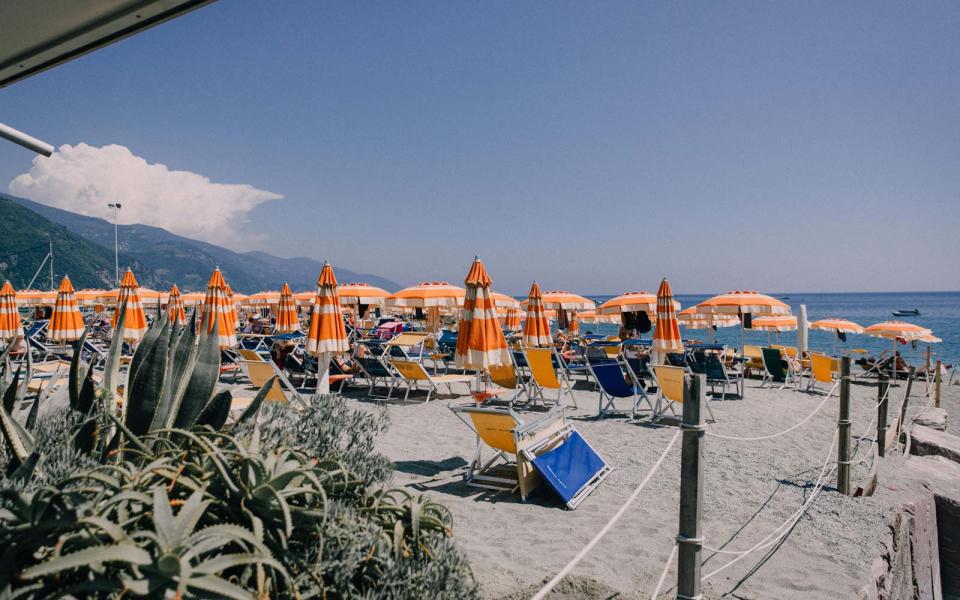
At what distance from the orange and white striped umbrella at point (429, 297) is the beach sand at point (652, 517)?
4.70 meters

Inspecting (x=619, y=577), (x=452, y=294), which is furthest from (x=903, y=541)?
(x=452, y=294)

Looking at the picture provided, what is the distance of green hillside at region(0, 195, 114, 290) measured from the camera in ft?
324

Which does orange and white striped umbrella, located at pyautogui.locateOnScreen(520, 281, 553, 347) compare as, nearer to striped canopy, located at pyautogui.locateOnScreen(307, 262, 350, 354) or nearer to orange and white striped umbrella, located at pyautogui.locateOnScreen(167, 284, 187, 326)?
striped canopy, located at pyautogui.locateOnScreen(307, 262, 350, 354)

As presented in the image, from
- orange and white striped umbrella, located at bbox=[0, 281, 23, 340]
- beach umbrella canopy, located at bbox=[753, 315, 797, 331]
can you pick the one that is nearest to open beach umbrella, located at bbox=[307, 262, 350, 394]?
orange and white striped umbrella, located at bbox=[0, 281, 23, 340]

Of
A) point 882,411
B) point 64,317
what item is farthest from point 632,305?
point 64,317

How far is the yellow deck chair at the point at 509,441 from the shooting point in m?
4.24

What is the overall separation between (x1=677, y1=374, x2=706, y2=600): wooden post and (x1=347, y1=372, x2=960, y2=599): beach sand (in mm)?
685

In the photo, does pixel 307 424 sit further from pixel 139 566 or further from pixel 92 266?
pixel 92 266

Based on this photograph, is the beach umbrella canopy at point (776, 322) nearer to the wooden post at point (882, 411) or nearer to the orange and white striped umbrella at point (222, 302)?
the wooden post at point (882, 411)

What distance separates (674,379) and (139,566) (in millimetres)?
6515

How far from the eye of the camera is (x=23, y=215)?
388 ft

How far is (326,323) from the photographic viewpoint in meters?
7.80

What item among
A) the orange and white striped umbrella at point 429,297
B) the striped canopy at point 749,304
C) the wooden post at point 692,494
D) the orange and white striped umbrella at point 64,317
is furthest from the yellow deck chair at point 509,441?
the orange and white striped umbrella at point 64,317

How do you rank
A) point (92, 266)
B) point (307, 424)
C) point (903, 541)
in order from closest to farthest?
point (307, 424)
point (903, 541)
point (92, 266)
